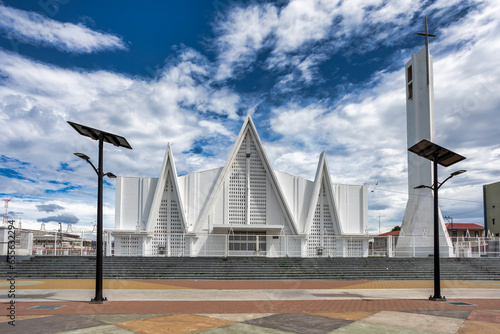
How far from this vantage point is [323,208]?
1378 inches

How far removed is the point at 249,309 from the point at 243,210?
72.7 feet

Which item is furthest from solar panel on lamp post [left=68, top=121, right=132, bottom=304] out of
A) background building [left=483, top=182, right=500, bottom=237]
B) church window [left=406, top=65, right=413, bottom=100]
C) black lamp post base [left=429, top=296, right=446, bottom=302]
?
background building [left=483, top=182, right=500, bottom=237]

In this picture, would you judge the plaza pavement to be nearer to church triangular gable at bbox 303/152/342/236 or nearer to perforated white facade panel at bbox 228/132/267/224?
perforated white facade panel at bbox 228/132/267/224

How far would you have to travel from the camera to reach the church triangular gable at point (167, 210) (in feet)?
105

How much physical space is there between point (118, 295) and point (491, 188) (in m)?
63.2

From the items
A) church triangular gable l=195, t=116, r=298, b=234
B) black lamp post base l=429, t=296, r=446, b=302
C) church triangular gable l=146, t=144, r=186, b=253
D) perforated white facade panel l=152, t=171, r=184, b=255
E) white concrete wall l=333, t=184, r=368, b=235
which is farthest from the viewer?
white concrete wall l=333, t=184, r=368, b=235

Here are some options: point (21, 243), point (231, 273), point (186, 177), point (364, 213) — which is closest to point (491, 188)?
point (364, 213)

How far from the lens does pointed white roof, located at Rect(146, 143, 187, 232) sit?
3192 cm

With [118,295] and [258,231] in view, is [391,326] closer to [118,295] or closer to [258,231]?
[118,295]

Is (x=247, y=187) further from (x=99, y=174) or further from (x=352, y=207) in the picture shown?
(x=99, y=174)

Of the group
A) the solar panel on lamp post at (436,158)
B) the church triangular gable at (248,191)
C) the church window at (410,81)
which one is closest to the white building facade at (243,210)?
the church triangular gable at (248,191)

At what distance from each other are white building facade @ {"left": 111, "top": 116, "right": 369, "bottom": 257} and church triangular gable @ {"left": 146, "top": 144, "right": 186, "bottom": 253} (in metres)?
0.08

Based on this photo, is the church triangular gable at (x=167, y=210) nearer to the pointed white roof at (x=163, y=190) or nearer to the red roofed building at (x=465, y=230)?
the pointed white roof at (x=163, y=190)

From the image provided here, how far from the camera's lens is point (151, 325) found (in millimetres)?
9031
